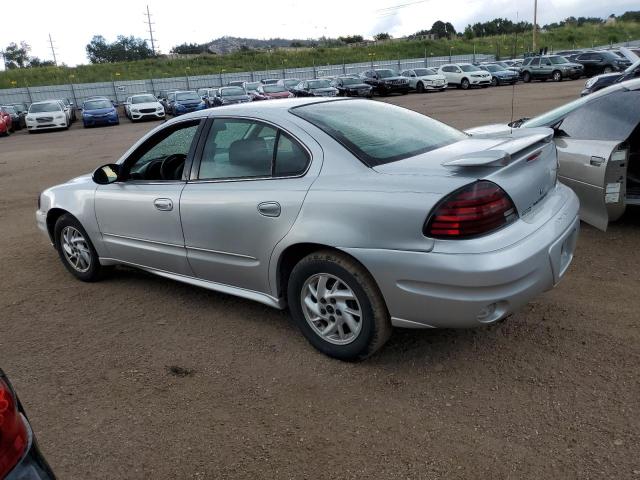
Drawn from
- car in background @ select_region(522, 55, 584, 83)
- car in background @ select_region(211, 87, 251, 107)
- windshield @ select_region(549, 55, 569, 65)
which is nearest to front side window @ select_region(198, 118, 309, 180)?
car in background @ select_region(211, 87, 251, 107)

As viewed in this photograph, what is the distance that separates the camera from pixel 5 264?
5.86 m

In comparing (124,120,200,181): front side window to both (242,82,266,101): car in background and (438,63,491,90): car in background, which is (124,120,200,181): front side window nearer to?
(242,82,266,101): car in background

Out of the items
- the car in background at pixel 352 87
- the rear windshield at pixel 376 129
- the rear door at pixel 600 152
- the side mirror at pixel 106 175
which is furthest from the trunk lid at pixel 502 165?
the car in background at pixel 352 87

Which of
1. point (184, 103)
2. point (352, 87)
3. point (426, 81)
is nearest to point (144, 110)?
point (184, 103)

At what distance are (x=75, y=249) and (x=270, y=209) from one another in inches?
102

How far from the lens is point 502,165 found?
295 cm

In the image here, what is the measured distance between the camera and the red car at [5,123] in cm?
2534

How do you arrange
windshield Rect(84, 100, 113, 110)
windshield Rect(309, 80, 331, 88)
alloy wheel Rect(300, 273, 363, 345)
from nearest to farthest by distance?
alloy wheel Rect(300, 273, 363, 345), windshield Rect(84, 100, 113, 110), windshield Rect(309, 80, 331, 88)

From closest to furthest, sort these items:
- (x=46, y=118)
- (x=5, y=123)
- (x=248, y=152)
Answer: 1. (x=248, y=152)
2. (x=46, y=118)
3. (x=5, y=123)

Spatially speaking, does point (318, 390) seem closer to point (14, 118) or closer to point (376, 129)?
point (376, 129)

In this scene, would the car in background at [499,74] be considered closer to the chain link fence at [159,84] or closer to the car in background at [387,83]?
the car in background at [387,83]

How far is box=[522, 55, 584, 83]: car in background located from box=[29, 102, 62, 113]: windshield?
88.6 ft

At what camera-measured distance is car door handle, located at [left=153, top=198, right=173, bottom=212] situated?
3975 millimetres

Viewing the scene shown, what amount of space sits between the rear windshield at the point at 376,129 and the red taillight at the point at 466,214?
1.88 ft
